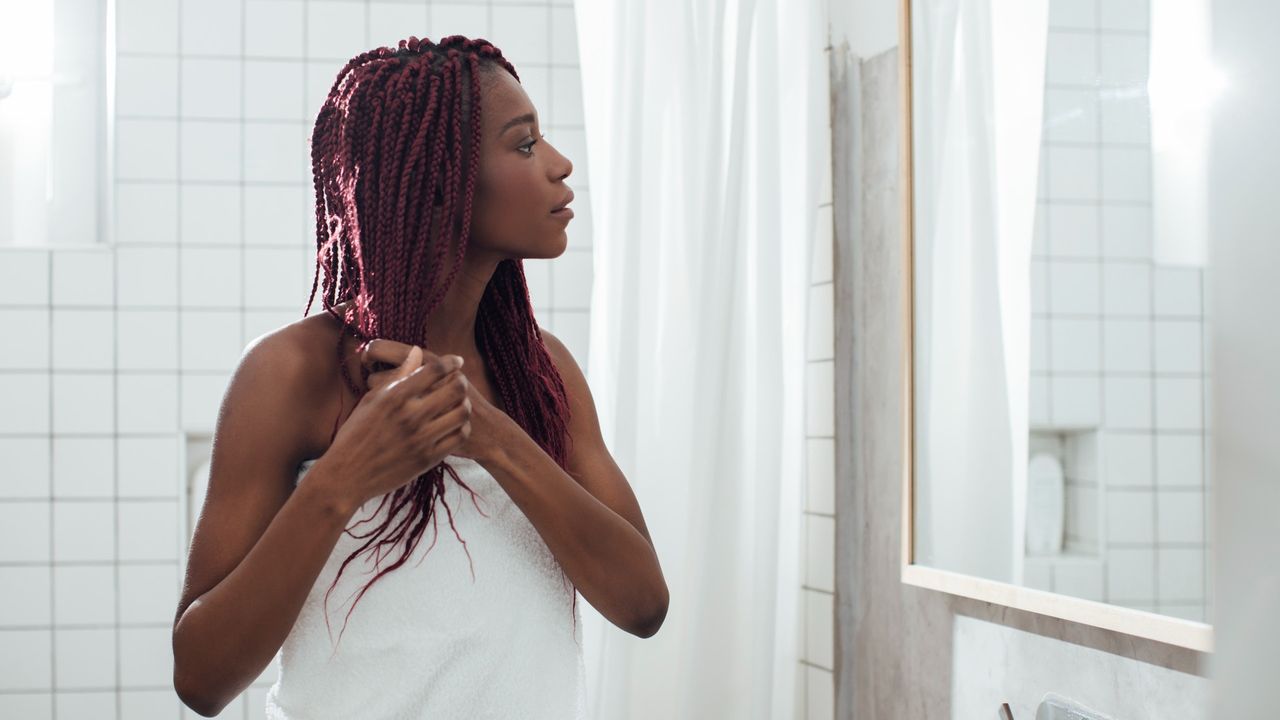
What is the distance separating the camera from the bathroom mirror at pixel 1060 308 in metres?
1.00

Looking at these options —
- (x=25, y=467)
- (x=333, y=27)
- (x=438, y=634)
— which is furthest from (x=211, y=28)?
(x=438, y=634)

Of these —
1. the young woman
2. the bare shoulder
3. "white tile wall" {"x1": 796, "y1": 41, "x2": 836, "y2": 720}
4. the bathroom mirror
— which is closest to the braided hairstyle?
the young woman

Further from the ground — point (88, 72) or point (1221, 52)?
point (88, 72)

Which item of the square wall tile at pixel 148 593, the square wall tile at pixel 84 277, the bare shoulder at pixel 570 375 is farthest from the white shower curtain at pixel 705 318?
the square wall tile at pixel 84 277

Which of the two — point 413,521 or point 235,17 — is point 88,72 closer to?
point 235,17

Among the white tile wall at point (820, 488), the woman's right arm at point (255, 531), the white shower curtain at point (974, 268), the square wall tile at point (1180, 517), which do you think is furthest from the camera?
the white tile wall at point (820, 488)

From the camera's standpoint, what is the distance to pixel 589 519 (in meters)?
0.85

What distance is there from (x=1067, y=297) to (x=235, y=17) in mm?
1698

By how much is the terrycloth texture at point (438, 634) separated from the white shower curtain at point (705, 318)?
2.12 feet

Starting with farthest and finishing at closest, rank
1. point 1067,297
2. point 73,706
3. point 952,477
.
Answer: point 73,706 → point 952,477 → point 1067,297

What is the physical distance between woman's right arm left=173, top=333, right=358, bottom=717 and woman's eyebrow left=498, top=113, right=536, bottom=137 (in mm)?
247

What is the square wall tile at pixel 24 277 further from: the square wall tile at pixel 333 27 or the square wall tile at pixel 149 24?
the square wall tile at pixel 333 27

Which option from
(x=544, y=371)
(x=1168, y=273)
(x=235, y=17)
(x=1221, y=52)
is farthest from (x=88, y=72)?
(x=1221, y=52)

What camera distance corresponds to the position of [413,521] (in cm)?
83
